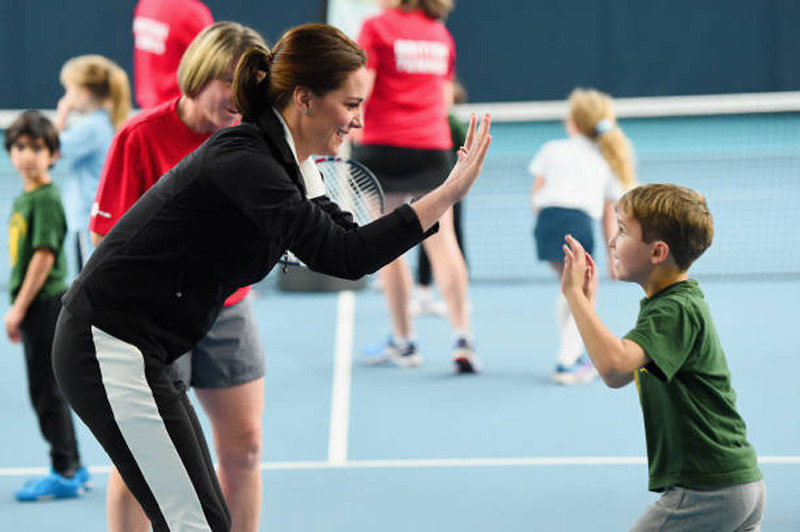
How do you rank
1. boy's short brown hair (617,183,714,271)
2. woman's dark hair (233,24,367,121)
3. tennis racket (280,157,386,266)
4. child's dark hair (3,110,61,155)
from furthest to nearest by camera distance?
child's dark hair (3,110,61,155) → tennis racket (280,157,386,266) → boy's short brown hair (617,183,714,271) → woman's dark hair (233,24,367,121)

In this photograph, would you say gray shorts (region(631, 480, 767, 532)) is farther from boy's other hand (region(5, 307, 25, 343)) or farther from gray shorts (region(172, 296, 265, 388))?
boy's other hand (region(5, 307, 25, 343))

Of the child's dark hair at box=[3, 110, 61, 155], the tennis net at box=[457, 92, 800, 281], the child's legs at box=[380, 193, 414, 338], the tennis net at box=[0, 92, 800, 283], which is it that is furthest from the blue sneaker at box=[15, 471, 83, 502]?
the tennis net at box=[457, 92, 800, 281]

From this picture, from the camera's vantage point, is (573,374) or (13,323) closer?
(13,323)

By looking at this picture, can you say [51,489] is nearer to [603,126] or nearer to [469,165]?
[469,165]

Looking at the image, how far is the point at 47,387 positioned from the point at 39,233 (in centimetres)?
57

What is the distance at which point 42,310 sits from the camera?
4348 mm

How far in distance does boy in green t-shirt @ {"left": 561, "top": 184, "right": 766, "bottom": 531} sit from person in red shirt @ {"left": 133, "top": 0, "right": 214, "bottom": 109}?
2.18 m

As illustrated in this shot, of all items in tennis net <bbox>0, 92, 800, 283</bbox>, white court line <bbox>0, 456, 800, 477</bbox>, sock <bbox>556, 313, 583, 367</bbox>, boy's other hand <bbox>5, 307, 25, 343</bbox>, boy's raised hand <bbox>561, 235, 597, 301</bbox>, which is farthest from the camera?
tennis net <bbox>0, 92, 800, 283</bbox>

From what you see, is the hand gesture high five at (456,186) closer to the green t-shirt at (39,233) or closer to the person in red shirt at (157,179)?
the person in red shirt at (157,179)

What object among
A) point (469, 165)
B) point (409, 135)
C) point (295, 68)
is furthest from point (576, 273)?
point (409, 135)

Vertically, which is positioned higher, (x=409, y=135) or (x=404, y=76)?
(x=404, y=76)

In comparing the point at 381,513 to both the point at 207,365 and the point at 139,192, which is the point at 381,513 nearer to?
the point at 207,365

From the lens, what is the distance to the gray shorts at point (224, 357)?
3.19 m

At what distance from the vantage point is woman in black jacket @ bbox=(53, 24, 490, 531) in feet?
7.72
